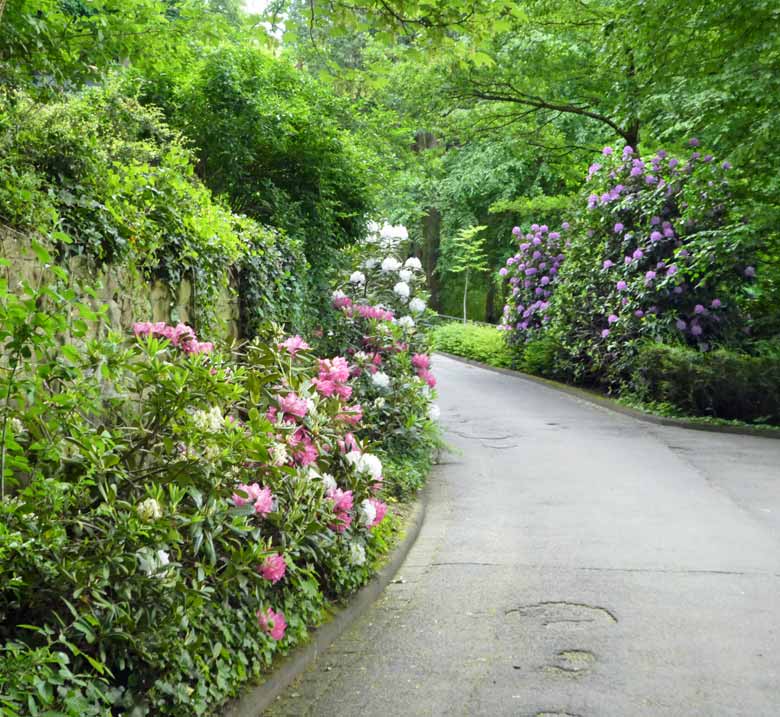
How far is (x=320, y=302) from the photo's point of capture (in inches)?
391

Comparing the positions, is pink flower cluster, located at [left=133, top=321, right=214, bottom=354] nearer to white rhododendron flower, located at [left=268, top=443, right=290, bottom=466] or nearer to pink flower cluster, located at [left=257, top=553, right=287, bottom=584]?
white rhododendron flower, located at [left=268, top=443, right=290, bottom=466]

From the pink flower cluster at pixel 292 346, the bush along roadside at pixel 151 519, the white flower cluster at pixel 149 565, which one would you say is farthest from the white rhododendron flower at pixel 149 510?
the pink flower cluster at pixel 292 346

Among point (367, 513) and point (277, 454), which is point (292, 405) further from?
point (367, 513)

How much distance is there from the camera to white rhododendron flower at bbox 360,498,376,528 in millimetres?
5918

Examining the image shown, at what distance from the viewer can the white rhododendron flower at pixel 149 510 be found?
3594 mm

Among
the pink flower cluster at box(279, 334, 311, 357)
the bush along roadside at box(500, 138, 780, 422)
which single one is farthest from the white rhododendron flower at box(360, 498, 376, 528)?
the bush along roadside at box(500, 138, 780, 422)

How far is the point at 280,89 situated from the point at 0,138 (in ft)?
18.1

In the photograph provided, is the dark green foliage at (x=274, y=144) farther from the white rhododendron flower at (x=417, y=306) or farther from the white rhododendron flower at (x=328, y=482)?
the white rhododendron flower at (x=328, y=482)

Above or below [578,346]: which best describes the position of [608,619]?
below

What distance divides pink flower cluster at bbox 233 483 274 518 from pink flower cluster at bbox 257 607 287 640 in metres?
0.51

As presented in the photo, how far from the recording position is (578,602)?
5715mm

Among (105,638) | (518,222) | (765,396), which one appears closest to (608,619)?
(105,638)

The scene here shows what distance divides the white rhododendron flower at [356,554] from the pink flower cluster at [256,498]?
129 centimetres

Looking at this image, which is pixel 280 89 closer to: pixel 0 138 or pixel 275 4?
pixel 275 4
